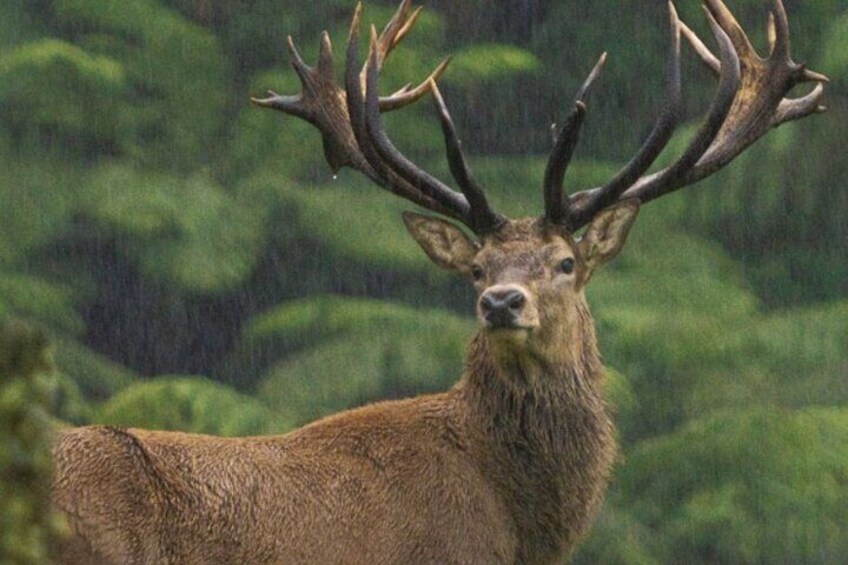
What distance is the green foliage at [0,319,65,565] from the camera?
2.06 metres

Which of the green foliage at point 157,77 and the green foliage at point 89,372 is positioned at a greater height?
the green foliage at point 157,77

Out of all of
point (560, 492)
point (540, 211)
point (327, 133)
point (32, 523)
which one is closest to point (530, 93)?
point (540, 211)

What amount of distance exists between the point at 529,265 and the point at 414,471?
0.66 m

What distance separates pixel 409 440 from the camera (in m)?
5.73

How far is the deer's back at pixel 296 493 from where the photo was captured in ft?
16.5

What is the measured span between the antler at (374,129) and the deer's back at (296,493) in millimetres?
604

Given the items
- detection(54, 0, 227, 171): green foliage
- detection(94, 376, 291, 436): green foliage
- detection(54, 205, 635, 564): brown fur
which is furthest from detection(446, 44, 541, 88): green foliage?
detection(54, 205, 635, 564): brown fur

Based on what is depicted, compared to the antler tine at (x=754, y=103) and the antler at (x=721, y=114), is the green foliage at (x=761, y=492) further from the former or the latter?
the antler tine at (x=754, y=103)

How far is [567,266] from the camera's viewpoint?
5910mm

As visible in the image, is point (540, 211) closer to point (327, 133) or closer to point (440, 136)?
point (440, 136)

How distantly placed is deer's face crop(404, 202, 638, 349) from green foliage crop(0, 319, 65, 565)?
3460 millimetres

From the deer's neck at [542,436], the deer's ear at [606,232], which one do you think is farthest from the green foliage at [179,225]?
the deer's neck at [542,436]

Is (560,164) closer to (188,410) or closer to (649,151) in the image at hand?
(649,151)

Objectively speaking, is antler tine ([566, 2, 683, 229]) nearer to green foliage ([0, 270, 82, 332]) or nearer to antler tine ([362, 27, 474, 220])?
antler tine ([362, 27, 474, 220])
